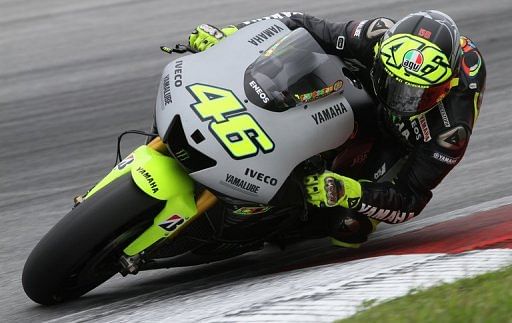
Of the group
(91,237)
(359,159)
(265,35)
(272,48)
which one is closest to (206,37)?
(265,35)

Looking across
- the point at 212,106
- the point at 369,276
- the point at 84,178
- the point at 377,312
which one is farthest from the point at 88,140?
the point at 377,312

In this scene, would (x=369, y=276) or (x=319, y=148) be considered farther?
(x=319, y=148)

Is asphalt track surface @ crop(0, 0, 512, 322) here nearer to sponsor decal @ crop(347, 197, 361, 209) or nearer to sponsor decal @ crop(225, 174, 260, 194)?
sponsor decal @ crop(347, 197, 361, 209)

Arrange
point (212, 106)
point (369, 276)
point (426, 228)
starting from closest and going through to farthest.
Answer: point (369, 276), point (212, 106), point (426, 228)

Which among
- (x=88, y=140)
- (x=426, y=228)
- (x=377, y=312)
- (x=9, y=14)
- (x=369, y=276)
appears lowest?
(x=9, y=14)

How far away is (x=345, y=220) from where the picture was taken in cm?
524

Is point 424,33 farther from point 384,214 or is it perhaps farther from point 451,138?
point 384,214

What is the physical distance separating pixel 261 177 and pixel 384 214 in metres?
0.98

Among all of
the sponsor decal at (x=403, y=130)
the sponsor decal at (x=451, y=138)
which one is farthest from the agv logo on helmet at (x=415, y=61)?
the sponsor decal at (x=403, y=130)

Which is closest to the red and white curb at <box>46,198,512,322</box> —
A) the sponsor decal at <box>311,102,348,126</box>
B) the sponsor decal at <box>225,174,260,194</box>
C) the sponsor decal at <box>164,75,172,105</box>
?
the sponsor decal at <box>225,174,260,194</box>

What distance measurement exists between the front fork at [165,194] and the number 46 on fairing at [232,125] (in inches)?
12.6

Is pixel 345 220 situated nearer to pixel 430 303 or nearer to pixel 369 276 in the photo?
pixel 369 276

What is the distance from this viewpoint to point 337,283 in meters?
4.07

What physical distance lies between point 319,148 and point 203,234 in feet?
2.36
